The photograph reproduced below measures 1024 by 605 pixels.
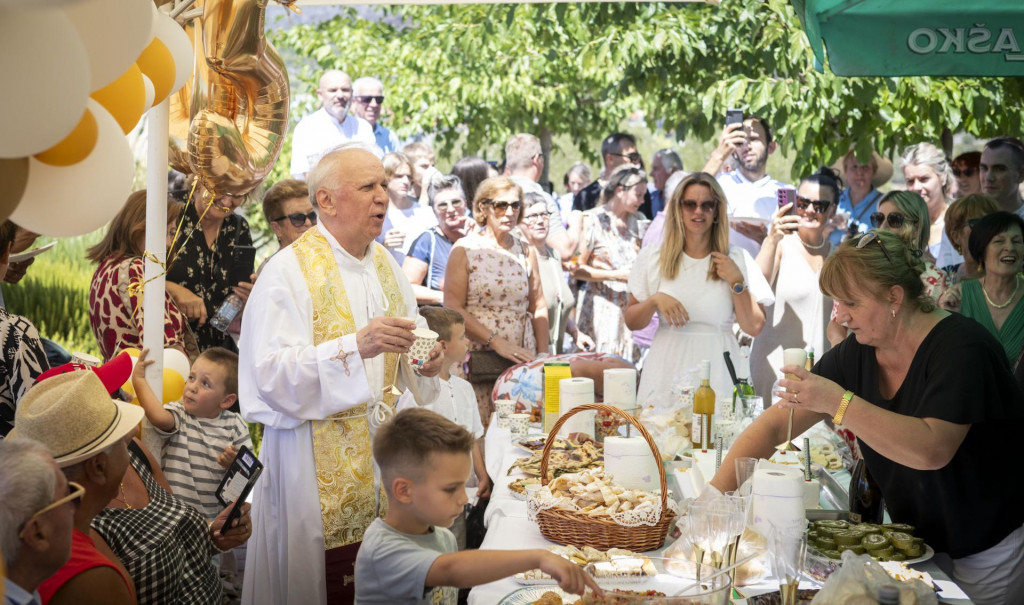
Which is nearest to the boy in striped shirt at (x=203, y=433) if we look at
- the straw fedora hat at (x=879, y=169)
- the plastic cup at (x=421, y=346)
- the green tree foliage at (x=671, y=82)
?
the plastic cup at (x=421, y=346)

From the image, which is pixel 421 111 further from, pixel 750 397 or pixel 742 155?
pixel 750 397

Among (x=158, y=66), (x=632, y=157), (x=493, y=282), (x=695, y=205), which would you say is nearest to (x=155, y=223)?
(x=158, y=66)

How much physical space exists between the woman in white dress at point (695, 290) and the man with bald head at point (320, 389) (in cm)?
198

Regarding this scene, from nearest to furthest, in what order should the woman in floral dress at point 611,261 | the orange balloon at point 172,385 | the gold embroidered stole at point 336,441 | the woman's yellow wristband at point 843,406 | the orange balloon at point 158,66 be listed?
the orange balloon at point 158,66 → the woman's yellow wristband at point 843,406 → the gold embroidered stole at point 336,441 → the orange balloon at point 172,385 → the woman in floral dress at point 611,261

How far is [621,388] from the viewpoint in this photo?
155 inches

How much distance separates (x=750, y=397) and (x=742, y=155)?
3.41 meters

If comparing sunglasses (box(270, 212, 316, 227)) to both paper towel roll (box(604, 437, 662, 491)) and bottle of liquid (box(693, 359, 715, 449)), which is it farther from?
paper towel roll (box(604, 437, 662, 491))

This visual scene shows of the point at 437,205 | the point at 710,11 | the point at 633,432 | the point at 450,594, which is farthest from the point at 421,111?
the point at 450,594

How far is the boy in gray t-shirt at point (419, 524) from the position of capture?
7.50 feet

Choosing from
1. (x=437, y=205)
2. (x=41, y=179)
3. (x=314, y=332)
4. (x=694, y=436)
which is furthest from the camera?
(x=437, y=205)

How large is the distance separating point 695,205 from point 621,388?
157 centimetres

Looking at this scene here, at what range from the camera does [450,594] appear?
2.85 metres

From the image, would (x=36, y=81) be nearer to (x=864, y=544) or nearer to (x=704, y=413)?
(x=864, y=544)

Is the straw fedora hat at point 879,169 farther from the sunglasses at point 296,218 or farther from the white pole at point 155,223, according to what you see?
the white pole at point 155,223
